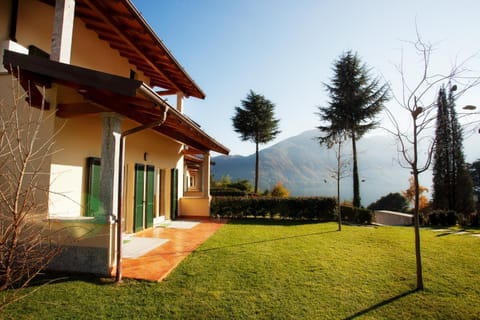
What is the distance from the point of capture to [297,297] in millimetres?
4023

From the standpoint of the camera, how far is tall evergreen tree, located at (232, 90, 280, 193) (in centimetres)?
2969

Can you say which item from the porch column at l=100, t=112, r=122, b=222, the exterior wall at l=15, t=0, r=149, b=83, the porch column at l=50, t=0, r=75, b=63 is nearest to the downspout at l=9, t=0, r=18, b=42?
the exterior wall at l=15, t=0, r=149, b=83

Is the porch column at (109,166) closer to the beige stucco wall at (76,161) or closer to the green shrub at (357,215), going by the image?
the beige stucco wall at (76,161)

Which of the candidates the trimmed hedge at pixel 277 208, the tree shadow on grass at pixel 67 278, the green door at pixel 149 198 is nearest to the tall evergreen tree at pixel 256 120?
the trimmed hedge at pixel 277 208

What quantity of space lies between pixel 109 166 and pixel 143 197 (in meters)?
4.19

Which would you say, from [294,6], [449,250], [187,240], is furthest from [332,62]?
[187,240]

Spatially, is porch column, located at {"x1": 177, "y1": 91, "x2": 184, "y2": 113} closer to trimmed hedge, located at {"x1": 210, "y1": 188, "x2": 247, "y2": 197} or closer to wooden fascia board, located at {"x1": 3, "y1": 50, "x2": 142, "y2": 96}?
wooden fascia board, located at {"x1": 3, "y1": 50, "x2": 142, "y2": 96}

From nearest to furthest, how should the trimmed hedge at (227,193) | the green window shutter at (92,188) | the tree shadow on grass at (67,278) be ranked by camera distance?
the tree shadow on grass at (67,278), the green window shutter at (92,188), the trimmed hedge at (227,193)

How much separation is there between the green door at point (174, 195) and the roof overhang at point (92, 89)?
6.18 m

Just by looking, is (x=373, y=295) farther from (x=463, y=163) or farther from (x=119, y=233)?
(x=463, y=163)

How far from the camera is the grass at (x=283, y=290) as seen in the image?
11.7ft

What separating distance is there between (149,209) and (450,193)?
3281 cm

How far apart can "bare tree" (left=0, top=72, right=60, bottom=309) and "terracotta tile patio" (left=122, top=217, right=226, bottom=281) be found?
5.08 feet

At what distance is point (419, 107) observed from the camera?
4.71 metres
